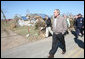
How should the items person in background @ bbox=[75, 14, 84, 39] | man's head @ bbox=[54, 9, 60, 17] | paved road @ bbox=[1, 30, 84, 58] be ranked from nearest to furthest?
man's head @ bbox=[54, 9, 60, 17] → paved road @ bbox=[1, 30, 84, 58] → person in background @ bbox=[75, 14, 84, 39]

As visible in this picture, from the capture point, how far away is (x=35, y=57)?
7.16m

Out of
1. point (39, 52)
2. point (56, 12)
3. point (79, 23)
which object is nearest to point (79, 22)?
point (79, 23)

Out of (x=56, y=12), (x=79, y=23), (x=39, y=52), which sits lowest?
(x=39, y=52)

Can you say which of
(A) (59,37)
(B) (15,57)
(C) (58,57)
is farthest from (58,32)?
(B) (15,57)

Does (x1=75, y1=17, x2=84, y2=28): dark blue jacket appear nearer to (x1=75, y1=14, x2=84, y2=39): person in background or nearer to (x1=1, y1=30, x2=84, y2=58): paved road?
(x1=75, y1=14, x2=84, y2=39): person in background

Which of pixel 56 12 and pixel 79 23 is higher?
pixel 56 12

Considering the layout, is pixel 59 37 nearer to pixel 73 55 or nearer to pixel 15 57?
pixel 73 55

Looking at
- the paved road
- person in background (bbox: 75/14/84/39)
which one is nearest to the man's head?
the paved road

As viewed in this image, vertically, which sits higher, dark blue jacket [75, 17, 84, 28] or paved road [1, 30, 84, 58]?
dark blue jacket [75, 17, 84, 28]

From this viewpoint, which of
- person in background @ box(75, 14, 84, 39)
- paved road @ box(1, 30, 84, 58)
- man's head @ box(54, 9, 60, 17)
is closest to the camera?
man's head @ box(54, 9, 60, 17)

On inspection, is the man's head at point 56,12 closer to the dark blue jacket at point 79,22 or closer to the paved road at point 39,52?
the paved road at point 39,52

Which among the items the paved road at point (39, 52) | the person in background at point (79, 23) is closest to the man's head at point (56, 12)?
the paved road at point (39, 52)

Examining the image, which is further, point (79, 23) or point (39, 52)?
point (79, 23)

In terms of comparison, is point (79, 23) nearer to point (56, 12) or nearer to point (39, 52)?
point (39, 52)
